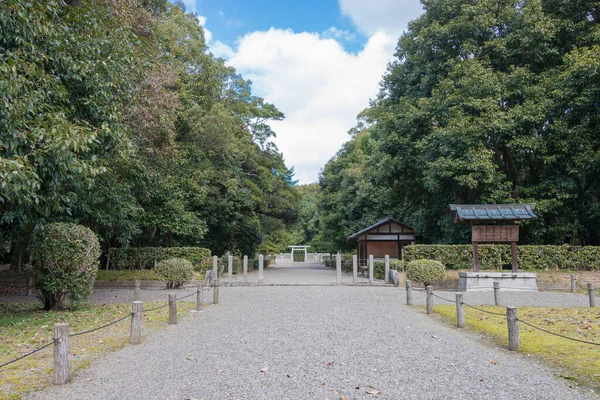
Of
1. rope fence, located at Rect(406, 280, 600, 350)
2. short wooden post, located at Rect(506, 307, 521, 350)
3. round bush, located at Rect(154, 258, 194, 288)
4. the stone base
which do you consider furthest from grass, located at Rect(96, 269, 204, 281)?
short wooden post, located at Rect(506, 307, 521, 350)

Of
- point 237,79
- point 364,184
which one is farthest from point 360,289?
point 237,79

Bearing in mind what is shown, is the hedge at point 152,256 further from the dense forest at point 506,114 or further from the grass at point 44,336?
the dense forest at point 506,114

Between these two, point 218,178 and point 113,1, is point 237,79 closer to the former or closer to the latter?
point 218,178

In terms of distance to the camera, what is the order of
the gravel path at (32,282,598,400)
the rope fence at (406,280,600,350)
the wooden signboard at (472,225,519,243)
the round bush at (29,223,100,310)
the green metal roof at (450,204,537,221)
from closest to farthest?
the gravel path at (32,282,598,400) < the rope fence at (406,280,600,350) < the round bush at (29,223,100,310) < the green metal roof at (450,204,537,221) < the wooden signboard at (472,225,519,243)

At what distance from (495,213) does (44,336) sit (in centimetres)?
1366

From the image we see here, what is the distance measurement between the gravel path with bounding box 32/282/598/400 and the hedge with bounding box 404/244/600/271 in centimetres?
933

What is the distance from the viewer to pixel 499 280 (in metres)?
14.2

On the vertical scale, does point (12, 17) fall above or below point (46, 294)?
above

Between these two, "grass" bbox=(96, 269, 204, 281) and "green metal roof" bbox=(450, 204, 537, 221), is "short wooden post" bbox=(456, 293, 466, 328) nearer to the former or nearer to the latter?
"green metal roof" bbox=(450, 204, 537, 221)

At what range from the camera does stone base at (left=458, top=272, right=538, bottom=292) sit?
14.1 m

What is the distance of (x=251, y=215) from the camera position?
25.7m

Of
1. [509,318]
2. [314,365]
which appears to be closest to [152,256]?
[314,365]

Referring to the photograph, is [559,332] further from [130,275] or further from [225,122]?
[225,122]

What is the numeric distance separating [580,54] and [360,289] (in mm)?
13304
